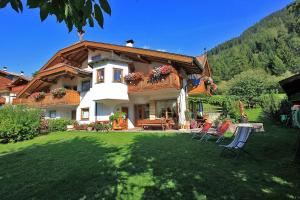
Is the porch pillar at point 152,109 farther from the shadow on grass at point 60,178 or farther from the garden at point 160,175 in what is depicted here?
the shadow on grass at point 60,178

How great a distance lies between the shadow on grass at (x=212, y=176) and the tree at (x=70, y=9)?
3502mm

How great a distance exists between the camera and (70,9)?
76.0 inches

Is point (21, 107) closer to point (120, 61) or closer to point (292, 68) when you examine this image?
point (120, 61)

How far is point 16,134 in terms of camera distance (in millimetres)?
15008

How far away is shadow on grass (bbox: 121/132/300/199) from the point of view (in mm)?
4270

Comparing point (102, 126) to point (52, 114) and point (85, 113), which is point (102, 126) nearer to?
point (85, 113)

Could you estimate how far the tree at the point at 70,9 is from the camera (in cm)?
172

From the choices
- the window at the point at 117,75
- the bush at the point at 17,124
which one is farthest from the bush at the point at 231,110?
the bush at the point at 17,124

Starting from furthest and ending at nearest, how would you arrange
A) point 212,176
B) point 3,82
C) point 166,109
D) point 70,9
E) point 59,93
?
point 3,82
point 59,93
point 166,109
point 212,176
point 70,9

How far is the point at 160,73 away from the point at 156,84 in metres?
1.00

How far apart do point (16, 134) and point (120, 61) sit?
388 inches

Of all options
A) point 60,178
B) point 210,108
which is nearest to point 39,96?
point 210,108

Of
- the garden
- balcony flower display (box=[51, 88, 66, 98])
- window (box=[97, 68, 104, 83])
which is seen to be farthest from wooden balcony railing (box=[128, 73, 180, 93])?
the garden

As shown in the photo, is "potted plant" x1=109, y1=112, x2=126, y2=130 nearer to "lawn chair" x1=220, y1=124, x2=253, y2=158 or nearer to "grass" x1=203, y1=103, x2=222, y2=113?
"grass" x1=203, y1=103, x2=222, y2=113
